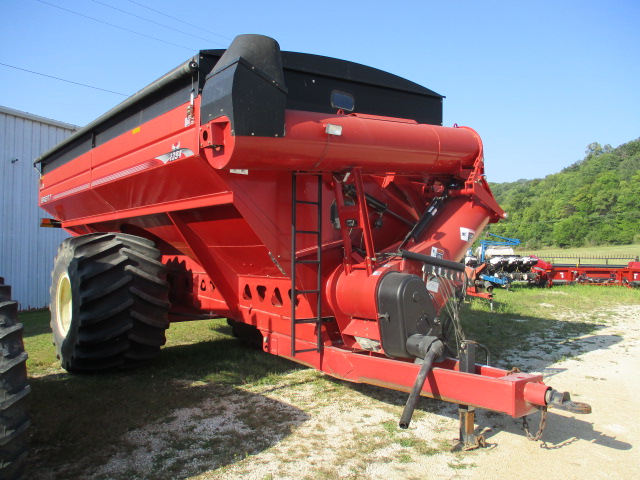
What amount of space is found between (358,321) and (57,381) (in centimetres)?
289

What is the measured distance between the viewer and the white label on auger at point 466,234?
14.3 ft

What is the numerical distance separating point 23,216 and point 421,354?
36.1 ft

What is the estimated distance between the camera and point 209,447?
3.21m

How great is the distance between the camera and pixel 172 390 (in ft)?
14.4

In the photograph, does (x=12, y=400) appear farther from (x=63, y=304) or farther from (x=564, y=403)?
(x=63, y=304)

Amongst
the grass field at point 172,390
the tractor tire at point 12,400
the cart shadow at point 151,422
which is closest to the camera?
the tractor tire at point 12,400

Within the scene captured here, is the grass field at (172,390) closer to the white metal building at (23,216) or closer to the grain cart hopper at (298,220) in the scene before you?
the grain cart hopper at (298,220)

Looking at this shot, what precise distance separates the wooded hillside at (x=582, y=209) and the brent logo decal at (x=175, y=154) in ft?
127

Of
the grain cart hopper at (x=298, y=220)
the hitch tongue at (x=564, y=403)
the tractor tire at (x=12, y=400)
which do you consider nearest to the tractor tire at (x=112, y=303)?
the grain cart hopper at (x=298, y=220)

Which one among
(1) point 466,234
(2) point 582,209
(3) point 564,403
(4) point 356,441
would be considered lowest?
(4) point 356,441

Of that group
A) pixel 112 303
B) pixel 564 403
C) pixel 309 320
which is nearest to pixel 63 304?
pixel 112 303

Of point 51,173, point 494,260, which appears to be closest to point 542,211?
point 494,260

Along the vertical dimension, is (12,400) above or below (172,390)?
above

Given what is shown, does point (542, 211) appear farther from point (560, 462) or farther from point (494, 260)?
point (560, 462)
